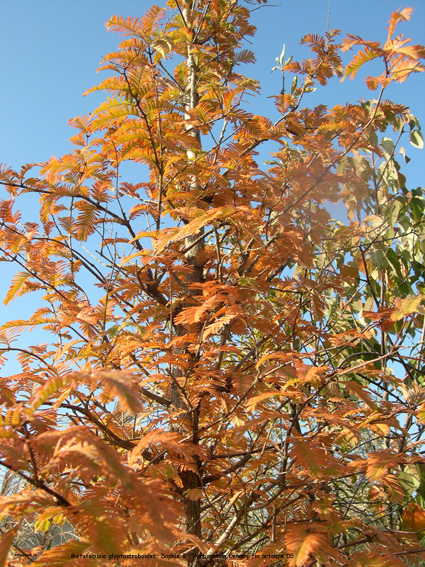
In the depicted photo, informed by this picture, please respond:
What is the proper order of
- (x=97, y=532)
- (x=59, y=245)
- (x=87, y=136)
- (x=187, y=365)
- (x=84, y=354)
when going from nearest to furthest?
(x=97, y=532)
(x=84, y=354)
(x=187, y=365)
(x=87, y=136)
(x=59, y=245)

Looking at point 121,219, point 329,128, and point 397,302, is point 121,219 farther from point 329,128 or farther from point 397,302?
point 397,302

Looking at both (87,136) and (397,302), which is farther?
(87,136)

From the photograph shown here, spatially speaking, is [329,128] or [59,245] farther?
[59,245]

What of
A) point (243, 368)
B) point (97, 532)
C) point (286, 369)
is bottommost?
point (97, 532)

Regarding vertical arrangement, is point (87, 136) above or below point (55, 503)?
above

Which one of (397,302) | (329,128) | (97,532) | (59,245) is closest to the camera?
(97,532)

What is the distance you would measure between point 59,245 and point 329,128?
1.33 m

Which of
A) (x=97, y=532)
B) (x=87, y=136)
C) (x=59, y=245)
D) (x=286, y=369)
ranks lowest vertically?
(x=97, y=532)

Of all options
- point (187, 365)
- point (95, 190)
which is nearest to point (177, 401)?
point (187, 365)

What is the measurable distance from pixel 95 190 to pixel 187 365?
39.5 inches

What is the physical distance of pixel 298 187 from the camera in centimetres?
167

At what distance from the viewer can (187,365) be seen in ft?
4.59

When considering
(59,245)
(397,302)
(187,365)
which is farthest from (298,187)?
(59,245)

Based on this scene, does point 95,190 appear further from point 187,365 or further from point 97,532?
point 97,532
